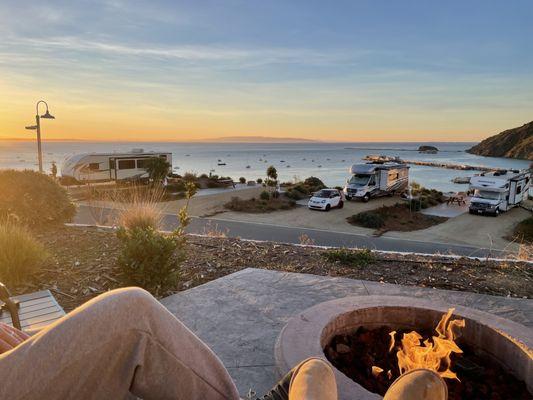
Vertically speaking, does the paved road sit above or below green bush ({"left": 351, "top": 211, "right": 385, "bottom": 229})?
above

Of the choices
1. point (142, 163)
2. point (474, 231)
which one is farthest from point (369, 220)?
point (142, 163)

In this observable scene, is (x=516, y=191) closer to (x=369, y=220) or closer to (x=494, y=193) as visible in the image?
(x=494, y=193)

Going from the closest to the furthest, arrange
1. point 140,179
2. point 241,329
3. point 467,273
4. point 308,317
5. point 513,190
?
point 308,317 < point 241,329 < point 467,273 < point 513,190 < point 140,179

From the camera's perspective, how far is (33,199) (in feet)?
20.5

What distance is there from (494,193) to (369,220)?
7866mm

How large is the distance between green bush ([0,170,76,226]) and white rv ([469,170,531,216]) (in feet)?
60.1

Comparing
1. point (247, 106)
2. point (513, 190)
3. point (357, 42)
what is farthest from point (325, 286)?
point (247, 106)

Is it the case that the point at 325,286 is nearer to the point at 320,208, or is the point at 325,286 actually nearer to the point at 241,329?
the point at 241,329

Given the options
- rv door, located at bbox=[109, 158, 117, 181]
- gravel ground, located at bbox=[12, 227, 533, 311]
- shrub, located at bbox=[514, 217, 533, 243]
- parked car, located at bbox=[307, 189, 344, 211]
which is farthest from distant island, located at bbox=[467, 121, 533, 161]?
gravel ground, located at bbox=[12, 227, 533, 311]

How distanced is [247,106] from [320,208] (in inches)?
942

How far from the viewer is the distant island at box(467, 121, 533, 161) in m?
94.4

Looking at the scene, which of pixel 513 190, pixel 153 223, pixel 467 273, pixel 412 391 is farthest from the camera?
pixel 513 190

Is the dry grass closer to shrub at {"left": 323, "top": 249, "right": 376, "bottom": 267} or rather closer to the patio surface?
the patio surface

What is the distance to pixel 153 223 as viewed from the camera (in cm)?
569
